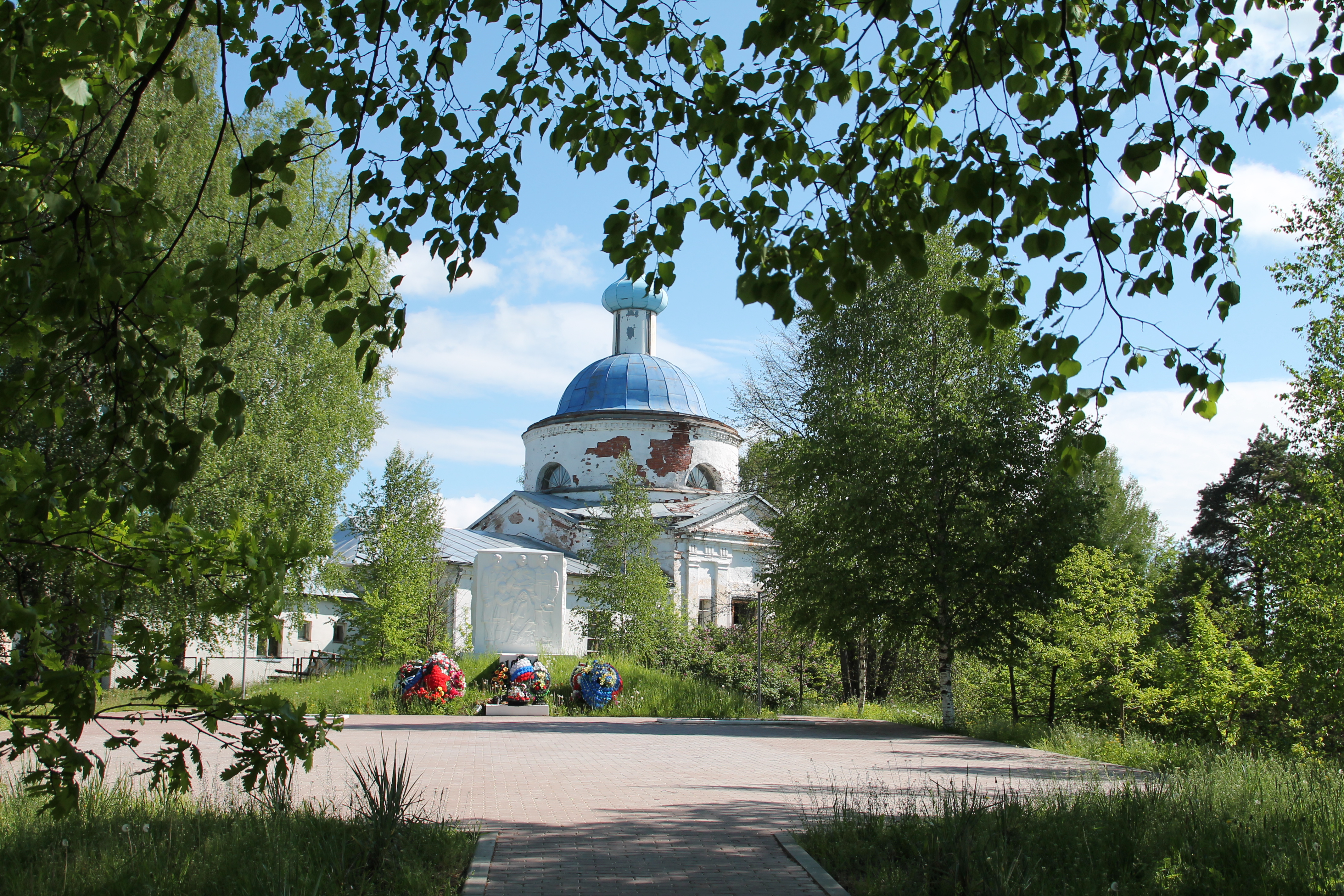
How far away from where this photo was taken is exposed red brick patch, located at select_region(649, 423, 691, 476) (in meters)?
37.3

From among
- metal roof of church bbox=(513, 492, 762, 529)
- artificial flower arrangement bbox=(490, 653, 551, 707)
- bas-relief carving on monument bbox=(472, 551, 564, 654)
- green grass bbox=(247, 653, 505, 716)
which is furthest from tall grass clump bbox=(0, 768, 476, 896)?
metal roof of church bbox=(513, 492, 762, 529)

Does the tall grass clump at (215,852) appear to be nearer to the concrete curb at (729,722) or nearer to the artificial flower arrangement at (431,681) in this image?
the concrete curb at (729,722)

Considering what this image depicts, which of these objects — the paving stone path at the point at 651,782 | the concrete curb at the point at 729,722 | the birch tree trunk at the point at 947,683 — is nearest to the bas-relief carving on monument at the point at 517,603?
the concrete curb at the point at 729,722

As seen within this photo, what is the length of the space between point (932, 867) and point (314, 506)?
17.3 meters

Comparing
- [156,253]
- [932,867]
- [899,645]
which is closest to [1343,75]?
[932,867]

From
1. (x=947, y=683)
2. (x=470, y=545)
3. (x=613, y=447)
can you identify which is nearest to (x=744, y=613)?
(x=613, y=447)

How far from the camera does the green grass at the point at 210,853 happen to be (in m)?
5.08

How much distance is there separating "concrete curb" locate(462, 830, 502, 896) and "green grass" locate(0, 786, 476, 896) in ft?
0.21

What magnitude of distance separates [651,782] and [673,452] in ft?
91.0

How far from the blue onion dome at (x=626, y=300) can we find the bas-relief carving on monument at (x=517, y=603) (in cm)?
2004

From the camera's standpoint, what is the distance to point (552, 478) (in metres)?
39.2

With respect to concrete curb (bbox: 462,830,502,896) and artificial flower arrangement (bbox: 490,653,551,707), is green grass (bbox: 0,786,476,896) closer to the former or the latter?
concrete curb (bbox: 462,830,502,896)

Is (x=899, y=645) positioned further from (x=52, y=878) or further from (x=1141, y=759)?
(x=52, y=878)

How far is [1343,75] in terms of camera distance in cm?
445
